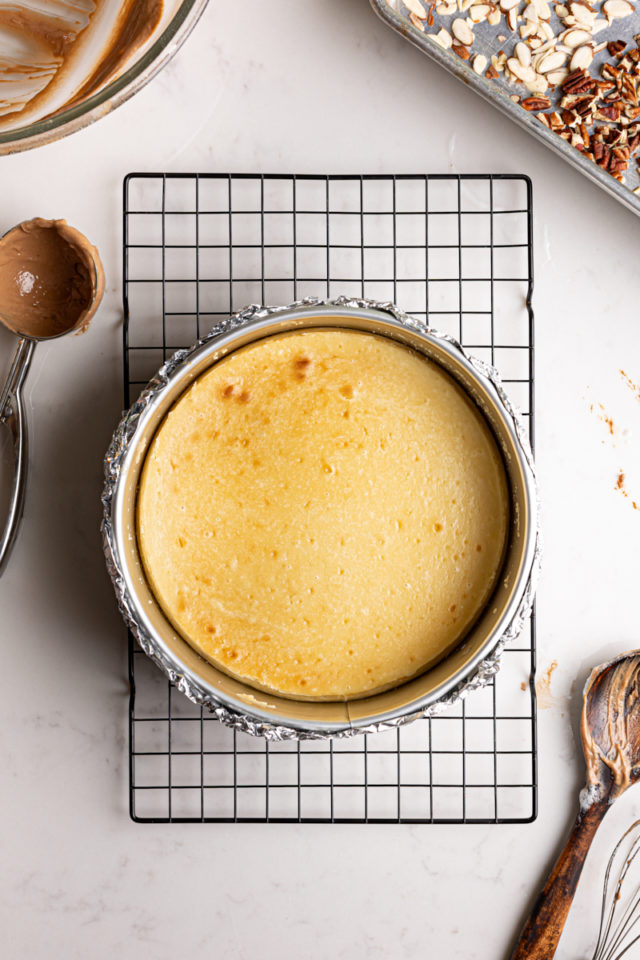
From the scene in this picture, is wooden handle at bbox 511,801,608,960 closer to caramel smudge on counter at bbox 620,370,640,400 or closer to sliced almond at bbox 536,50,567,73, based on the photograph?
caramel smudge on counter at bbox 620,370,640,400

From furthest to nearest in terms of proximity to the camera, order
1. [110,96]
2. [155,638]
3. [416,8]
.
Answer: [416,8] → [155,638] → [110,96]

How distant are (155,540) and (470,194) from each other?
22.5 inches

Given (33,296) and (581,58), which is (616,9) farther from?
(33,296)

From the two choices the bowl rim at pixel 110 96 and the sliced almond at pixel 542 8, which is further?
the sliced almond at pixel 542 8

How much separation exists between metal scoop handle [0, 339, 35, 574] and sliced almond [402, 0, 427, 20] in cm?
60

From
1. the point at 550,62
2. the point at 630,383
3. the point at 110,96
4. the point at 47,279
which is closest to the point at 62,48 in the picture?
the point at 110,96

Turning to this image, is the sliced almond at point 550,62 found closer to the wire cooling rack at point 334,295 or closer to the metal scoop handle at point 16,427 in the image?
the wire cooling rack at point 334,295

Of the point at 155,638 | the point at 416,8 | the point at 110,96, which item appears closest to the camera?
the point at 110,96

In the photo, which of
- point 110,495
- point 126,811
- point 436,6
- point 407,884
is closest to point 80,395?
point 110,495

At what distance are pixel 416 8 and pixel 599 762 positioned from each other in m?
0.94

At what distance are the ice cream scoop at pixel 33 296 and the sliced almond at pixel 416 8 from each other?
47 cm

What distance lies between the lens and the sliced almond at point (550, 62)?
38.4 inches

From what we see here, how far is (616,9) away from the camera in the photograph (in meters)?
0.98

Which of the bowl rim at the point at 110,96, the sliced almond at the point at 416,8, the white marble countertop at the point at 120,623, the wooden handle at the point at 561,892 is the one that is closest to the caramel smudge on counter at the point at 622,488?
the white marble countertop at the point at 120,623
